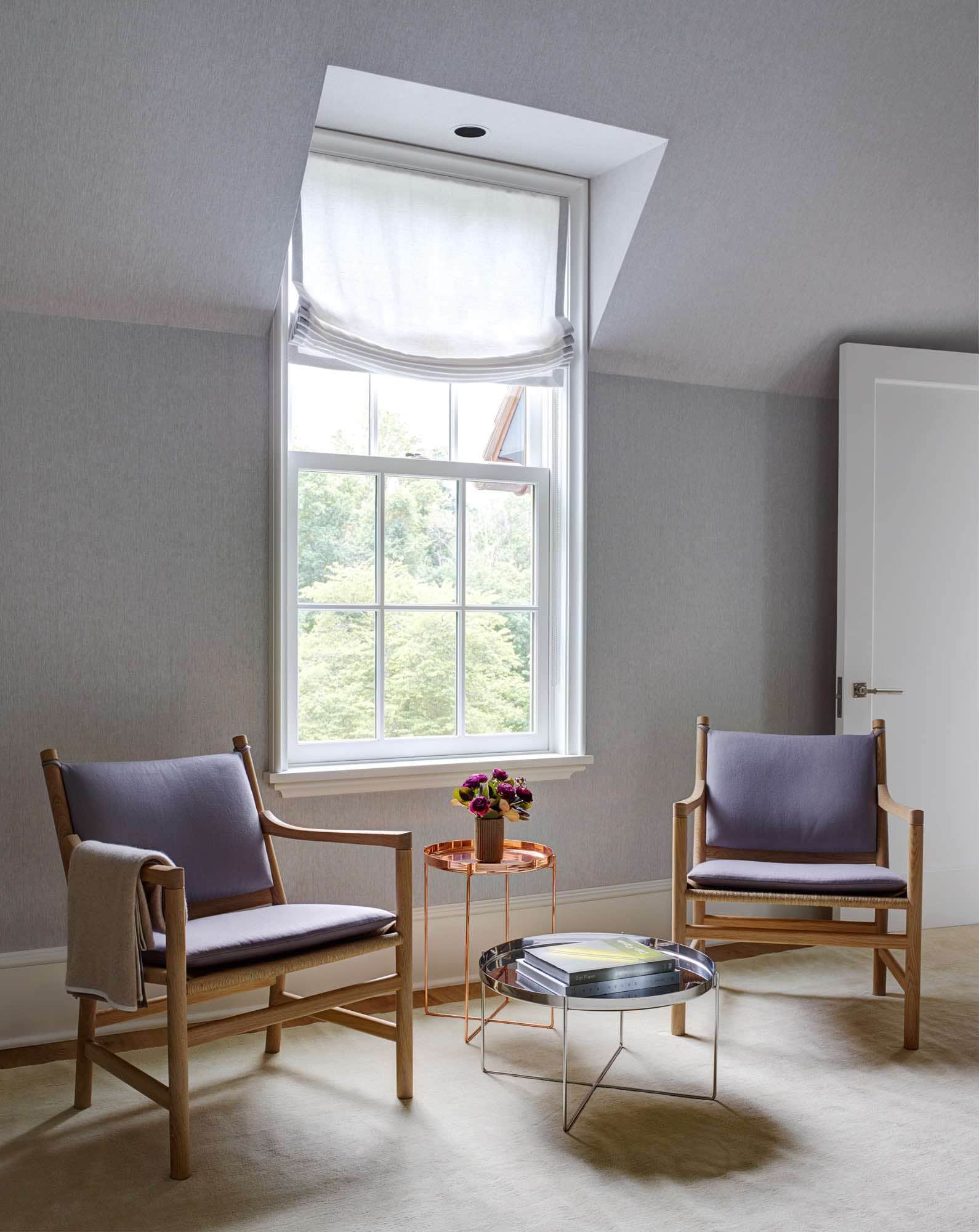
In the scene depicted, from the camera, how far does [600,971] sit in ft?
7.92

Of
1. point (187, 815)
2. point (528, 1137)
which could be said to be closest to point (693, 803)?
point (528, 1137)

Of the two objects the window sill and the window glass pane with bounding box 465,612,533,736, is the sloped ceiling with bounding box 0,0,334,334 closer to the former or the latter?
the window glass pane with bounding box 465,612,533,736

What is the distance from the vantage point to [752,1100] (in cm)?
257

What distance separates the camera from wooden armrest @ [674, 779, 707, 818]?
302 centimetres

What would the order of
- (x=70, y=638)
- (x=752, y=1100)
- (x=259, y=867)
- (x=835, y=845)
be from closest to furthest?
(x=752, y=1100), (x=259, y=867), (x=70, y=638), (x=835, y=845)

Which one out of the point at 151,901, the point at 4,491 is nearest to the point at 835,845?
the point at 151,901

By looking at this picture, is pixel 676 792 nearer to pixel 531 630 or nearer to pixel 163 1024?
pixel 531 630

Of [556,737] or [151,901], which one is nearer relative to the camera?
[151,901]

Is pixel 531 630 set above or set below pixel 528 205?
below

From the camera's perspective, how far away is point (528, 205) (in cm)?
361

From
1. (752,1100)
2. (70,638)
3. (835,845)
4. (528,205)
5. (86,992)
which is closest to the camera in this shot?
(86,992)

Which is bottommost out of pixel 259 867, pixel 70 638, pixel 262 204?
→ pixel 259 867

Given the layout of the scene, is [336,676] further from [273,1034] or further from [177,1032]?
[177,1032]

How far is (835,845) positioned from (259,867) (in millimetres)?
1707
